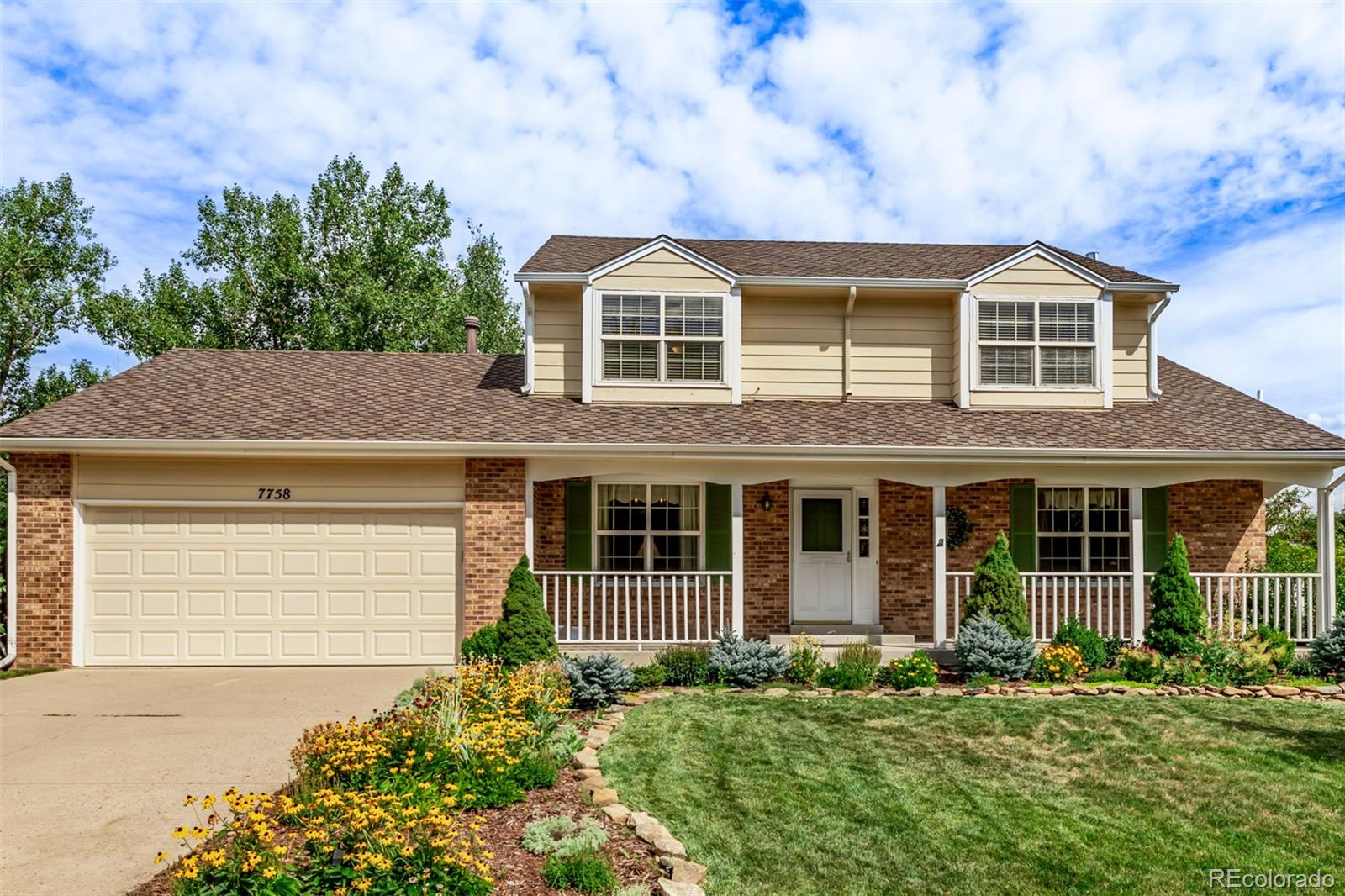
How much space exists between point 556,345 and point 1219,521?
10.1m

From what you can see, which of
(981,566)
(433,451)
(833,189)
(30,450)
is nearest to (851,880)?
(981,566)

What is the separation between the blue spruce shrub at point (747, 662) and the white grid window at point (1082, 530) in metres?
4.88

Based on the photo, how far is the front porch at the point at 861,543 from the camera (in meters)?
11.0

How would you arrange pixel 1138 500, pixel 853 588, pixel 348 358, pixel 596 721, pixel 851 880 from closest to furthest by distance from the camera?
1. pixel 851 880
2. pixel 596 721
3. pixel 1138 500
4. pixel 853 588
5. pixel 348 358

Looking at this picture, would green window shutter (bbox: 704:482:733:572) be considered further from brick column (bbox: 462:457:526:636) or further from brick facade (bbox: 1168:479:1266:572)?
brick facade (bbox: 1168:479:1266:572)

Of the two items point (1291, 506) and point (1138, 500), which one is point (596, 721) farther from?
point (1291, 506)

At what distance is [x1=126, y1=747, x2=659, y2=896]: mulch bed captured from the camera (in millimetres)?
3930

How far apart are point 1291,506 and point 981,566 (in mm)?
14229

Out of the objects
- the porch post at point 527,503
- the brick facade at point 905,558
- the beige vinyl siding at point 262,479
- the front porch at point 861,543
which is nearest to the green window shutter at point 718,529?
the front porch at point 861,543

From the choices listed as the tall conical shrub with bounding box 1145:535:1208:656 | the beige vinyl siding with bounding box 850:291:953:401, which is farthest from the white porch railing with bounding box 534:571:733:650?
the tall conical shrub with bounding box 1145:535:1208:656

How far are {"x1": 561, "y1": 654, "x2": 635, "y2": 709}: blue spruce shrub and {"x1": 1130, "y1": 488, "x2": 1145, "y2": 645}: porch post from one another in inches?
274

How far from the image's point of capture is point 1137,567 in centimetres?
1031

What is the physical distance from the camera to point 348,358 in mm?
13594

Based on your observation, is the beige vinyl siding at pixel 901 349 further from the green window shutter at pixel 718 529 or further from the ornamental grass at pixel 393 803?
the ornamental grass at pixel 393 803
